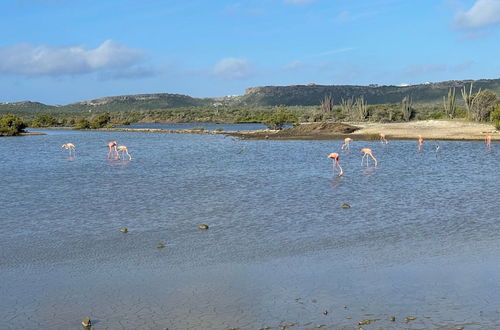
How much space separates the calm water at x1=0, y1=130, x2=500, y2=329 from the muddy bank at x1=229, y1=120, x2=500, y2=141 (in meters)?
25.3

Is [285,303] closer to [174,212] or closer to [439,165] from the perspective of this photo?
[174,212]

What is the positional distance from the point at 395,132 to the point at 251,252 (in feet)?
139

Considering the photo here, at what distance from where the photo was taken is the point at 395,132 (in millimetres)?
51531

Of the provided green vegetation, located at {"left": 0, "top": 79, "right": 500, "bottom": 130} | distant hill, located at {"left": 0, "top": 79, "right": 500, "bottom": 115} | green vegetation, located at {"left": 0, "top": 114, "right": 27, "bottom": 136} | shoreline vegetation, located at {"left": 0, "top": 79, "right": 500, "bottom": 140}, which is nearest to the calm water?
shoreline vegetation, located at {"left": 0, "top": 79, "right": 500, "bottom": 140}

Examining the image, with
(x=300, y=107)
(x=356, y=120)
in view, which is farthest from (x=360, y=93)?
(x=356, y=120)

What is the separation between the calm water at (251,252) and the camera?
791 cm

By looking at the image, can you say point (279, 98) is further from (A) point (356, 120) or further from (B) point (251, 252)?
(B) point (251, 252)

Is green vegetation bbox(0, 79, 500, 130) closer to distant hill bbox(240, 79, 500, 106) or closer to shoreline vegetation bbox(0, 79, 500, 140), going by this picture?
distant hill bbox(240, 79, 500, 106)

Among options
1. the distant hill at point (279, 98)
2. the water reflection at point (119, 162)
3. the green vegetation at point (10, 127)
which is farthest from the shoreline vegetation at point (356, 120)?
the water reflection at point (119, 162)

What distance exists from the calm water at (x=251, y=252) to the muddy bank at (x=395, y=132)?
25.3 m

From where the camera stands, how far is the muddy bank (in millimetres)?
46906

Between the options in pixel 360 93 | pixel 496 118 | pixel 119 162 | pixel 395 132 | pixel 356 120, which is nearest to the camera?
pixel 119 162

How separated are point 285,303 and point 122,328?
214 centimetres

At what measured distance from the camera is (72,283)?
30.6 ft
